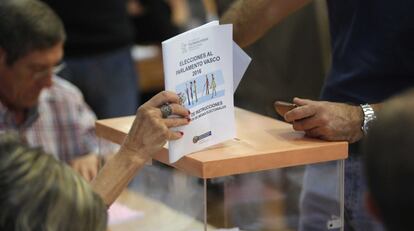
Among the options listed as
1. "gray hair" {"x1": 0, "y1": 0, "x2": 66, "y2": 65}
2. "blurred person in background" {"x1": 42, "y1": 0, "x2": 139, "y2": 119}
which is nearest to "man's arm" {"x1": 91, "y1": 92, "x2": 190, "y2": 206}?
"gray hair" {"x1": 0, "y1": 0, "x2": 66, "y2": 65}

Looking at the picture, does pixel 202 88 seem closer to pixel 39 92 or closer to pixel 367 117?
pixel 367 117

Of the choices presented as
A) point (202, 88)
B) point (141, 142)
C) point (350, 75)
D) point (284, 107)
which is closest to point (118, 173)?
point (141, 142)

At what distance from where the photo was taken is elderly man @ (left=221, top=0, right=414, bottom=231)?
7.27 feet

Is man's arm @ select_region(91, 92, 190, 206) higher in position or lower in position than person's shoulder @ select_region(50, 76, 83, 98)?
higher

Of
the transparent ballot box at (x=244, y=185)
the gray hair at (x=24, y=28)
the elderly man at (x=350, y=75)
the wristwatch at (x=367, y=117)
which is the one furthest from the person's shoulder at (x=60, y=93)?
the wristwatch at (x=367, y=117)

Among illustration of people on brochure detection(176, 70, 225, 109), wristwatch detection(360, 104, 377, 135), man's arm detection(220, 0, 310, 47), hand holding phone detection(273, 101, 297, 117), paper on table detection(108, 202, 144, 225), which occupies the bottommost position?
paper on table detection(108, 202, 144, 225)

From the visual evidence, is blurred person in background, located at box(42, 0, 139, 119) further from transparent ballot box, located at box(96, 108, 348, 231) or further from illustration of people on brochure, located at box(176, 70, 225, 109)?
illustration of people on brochure, located at box(176, 70, 225, 109)

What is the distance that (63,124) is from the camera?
3.32 meters

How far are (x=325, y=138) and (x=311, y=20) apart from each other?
1.76 meters

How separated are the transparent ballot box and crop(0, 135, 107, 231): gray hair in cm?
49

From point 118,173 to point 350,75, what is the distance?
735mm

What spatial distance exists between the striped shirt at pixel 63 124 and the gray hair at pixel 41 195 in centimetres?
169

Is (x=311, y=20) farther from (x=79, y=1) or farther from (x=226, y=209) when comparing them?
(x=226, y=209)

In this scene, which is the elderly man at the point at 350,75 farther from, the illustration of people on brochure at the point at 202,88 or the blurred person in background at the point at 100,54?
the blurred person in background at the point at 100,54
